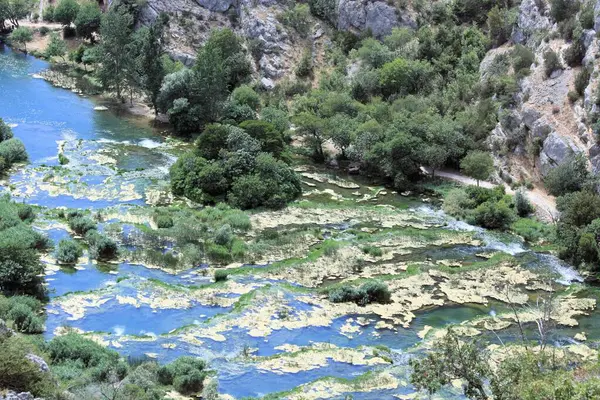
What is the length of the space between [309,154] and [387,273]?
31.2 metres

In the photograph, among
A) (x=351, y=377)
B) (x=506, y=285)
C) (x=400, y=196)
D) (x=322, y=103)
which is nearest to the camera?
(x=351, y=377)

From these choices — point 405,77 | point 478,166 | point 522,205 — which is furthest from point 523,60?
point 522,205

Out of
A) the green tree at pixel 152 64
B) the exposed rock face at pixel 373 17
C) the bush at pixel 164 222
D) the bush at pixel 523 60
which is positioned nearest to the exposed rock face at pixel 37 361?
the bush at pixel 164 222

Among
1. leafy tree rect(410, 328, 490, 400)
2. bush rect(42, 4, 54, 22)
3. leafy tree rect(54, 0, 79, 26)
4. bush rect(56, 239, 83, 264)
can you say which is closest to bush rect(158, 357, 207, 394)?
leafy tree rect(410, 328, 490, 400)

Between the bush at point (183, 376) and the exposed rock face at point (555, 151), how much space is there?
43894 millimetres

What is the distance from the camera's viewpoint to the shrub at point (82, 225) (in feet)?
168

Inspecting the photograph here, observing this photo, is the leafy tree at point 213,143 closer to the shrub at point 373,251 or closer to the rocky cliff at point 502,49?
the shrub at point 373,251

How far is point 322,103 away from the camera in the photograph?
8112 cm

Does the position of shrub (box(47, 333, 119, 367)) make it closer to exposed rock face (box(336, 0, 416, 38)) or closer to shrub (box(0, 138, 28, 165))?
shrub (box(0, 138, 28, 165))

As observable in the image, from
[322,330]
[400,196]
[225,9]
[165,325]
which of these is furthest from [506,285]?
[225,9]

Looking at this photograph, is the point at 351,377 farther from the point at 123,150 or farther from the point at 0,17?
the point at 0,17

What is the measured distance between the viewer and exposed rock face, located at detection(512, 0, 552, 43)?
260 ft

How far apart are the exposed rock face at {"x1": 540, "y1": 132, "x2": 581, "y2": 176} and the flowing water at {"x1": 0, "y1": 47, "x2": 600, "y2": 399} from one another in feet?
39.7

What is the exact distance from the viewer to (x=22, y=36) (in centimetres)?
11512
